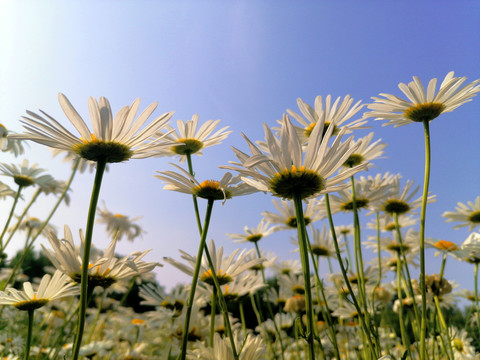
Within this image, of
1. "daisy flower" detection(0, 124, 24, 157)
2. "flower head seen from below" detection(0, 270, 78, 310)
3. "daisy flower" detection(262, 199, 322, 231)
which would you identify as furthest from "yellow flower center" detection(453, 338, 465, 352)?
"daisy flower" detection(0, 124, 24, 157)

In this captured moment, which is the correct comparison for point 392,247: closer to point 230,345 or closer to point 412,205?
point 412,205

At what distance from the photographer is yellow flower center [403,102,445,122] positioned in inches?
63.6

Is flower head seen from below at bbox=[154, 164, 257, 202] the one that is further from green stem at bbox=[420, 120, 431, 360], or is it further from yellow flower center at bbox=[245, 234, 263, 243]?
yellow flower center at bbox=[245, 234, 263, 243]

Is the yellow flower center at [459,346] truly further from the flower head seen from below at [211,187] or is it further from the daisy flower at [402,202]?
the flower head seen from below at [211,187]

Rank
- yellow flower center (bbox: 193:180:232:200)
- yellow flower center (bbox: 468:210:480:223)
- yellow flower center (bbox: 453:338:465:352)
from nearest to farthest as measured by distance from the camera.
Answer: yellow flower center (bbox: 193:180:232:200) < yellow flower center (bbox: 468:210:480:223) < yellow flower center (bbox: 453:338:465:352)

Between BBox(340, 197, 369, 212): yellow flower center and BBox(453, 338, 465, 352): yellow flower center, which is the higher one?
BBox(340, 197, 369, 212): yellow flower center

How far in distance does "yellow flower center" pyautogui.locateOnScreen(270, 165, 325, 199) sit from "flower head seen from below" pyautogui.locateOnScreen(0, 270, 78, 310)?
0.81 metres

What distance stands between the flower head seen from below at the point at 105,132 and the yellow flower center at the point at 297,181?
1.24 ft

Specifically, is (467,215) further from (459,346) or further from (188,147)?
(188,147)

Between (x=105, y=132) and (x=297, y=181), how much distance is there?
60 centimetres

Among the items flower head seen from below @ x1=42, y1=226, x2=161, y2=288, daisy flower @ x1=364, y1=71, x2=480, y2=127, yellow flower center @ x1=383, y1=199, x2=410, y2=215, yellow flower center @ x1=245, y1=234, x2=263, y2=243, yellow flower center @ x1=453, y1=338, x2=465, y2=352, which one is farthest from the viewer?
yellow flower center @ x1=453, y1=338, x2=465, y2=352

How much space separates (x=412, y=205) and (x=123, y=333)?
295cm

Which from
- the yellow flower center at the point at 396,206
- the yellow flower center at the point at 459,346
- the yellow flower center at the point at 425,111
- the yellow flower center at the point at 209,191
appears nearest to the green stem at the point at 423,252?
the yellow flower center at the point at 425,111

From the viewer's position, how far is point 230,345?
1.26 metres
